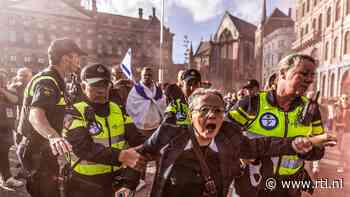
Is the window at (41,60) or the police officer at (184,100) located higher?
the window at (41,60)

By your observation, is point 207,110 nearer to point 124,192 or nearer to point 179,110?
point 124,192

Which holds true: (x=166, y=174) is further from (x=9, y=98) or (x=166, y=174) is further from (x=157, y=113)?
(x=9, y=98)

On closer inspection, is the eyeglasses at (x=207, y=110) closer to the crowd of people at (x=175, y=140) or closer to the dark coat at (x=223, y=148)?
the crowd of people at (x=175, y=140)

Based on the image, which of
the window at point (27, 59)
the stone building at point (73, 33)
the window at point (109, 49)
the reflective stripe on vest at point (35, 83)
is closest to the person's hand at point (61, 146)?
the reflective stripe on vest at point (35, 83)

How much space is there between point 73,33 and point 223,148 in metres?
51.0

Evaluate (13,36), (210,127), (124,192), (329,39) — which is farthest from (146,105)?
(13,36)

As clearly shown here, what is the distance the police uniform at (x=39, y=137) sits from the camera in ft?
7.82

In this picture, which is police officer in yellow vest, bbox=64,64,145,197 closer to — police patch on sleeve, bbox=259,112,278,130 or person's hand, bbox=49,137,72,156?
person's hand, bbox=49,137,72,156

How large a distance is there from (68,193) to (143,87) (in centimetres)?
318

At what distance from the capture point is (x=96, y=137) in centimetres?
205

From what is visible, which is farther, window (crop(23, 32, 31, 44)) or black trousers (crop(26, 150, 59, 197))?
window (crop(23, 32, 31, 44))

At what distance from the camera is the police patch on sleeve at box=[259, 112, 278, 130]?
203cm

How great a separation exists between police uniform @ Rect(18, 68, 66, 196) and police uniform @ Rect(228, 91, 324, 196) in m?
1.61

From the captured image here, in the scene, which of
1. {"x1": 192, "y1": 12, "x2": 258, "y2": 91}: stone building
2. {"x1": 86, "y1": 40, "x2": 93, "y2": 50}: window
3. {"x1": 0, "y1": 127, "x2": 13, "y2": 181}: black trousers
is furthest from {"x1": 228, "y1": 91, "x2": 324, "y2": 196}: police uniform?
{"x1": 86, "y1": 40, "x2": 93, "y2": 50}: window
